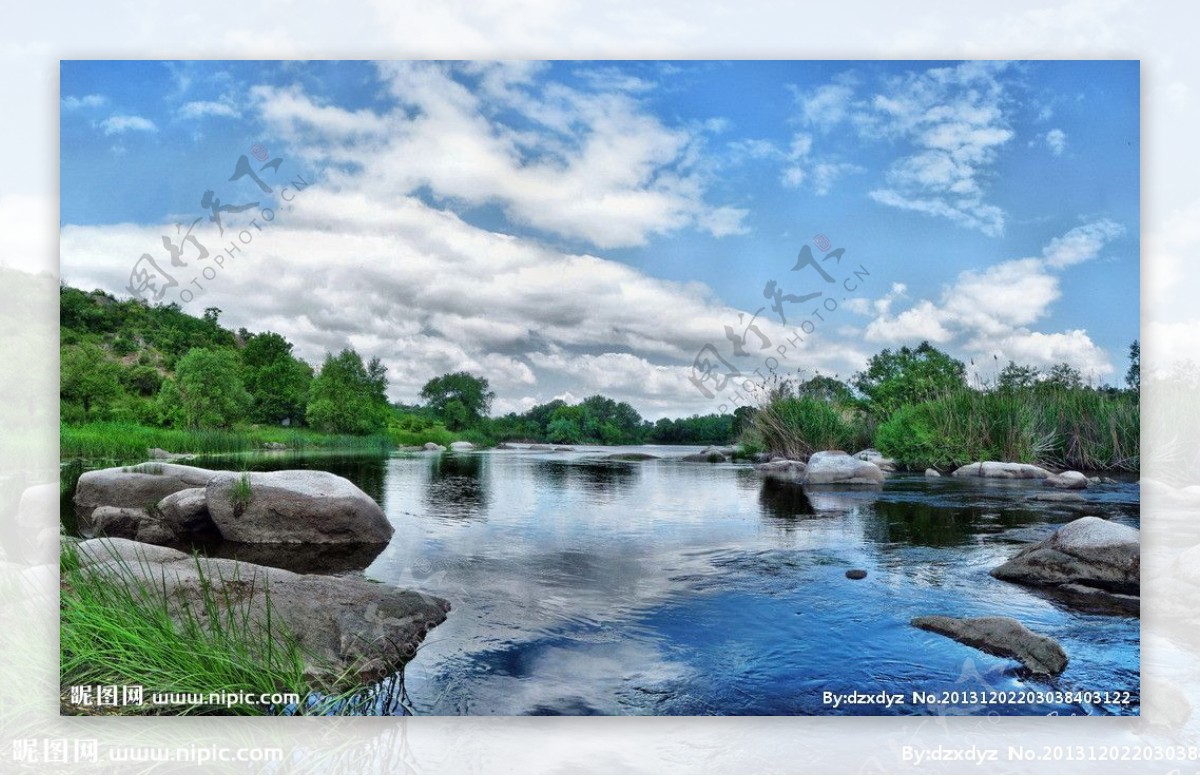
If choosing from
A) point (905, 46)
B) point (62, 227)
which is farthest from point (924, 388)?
point (62, 227)

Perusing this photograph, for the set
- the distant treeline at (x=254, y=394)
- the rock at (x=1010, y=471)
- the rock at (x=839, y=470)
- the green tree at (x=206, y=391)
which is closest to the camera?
the distant treeline at (x=254, y=394)

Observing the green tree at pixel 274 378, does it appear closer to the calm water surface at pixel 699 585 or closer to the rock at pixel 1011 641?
the calm water surface at pixel 699 585

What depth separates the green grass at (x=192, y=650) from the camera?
11.0 feet

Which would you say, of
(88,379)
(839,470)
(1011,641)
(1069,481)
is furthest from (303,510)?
(1069,481)

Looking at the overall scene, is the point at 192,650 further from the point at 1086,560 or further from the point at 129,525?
the point at 1086,560


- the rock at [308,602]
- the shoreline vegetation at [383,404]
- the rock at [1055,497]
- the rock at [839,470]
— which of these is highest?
the shoreline vegetation at [383,404]

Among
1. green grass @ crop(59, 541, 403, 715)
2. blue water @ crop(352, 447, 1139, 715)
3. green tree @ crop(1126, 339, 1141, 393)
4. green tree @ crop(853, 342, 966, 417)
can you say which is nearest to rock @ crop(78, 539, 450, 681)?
green grass @ crop(59, 541, 403, 715)

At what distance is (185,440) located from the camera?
4.23 metres

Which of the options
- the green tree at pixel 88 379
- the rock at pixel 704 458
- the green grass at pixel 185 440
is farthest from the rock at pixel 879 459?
the green tree at pixel 88 379

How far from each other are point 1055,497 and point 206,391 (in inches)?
205

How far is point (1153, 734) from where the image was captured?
363cm

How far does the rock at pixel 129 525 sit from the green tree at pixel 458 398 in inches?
62.1

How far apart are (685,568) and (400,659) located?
1.61 meters

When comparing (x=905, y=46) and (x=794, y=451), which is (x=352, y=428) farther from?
(x=905, y=46)
